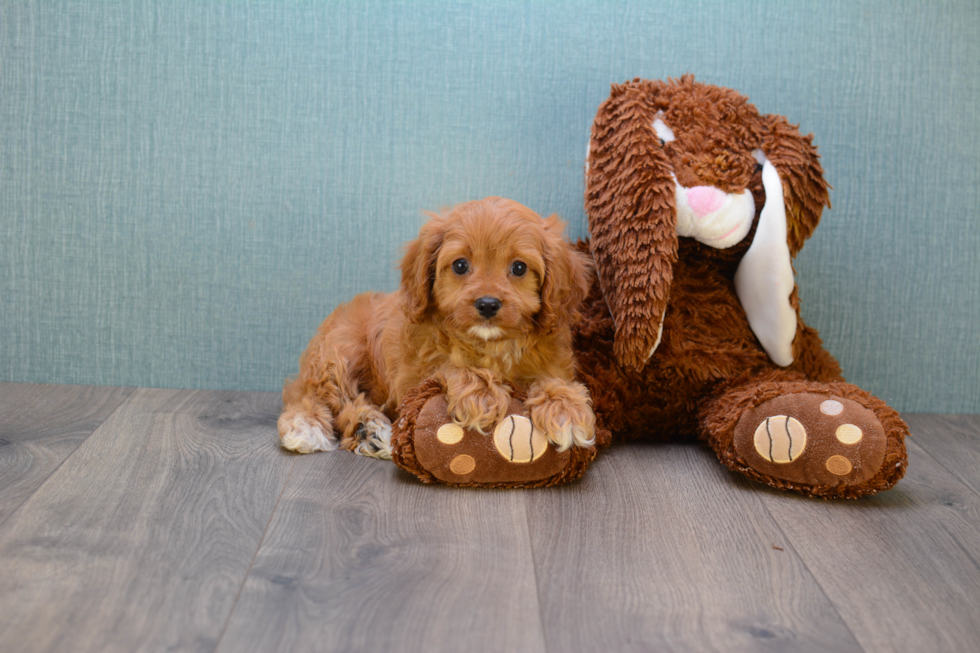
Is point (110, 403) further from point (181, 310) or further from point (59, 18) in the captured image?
point (59, 18)

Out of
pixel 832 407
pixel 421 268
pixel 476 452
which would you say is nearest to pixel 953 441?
pixel 832 407

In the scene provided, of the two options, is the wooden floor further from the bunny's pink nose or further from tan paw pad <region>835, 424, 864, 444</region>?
the bunny's pink nose

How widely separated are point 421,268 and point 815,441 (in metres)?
1.03

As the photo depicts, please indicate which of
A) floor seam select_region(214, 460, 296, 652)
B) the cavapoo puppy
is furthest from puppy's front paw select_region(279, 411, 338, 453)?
floor seam select_region(214, 460, 296, 652)

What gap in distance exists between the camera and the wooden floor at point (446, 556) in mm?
1286

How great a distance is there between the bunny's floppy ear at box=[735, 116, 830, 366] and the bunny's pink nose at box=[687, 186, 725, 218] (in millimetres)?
128

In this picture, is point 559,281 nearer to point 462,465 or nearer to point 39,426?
point 462,465

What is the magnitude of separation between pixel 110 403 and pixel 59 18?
1232 millimetres

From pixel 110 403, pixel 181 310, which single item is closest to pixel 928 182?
pixel 181 310

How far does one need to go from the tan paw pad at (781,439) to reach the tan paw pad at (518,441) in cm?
54

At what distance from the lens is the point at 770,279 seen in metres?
2.07

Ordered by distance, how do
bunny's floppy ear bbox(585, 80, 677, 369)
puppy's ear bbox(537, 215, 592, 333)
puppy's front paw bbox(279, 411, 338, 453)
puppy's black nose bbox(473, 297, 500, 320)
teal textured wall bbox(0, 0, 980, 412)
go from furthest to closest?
1. teal textured wall bbox(0, 0, 980, 412)
2. puppy's front paw bbox(279, 411, 338, 453)
3. bunny's floppy ear bbox(585, 80, 677, 369)
4. puppy's ear bbox(537, 215, 592, 333)
5. puppy's black nose bbox(473, 297, 500, 320)

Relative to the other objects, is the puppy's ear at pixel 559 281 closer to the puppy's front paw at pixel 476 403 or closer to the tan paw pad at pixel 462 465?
the puppy's front paw at pixel 476 403

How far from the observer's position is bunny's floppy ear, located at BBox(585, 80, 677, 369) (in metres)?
1.99
